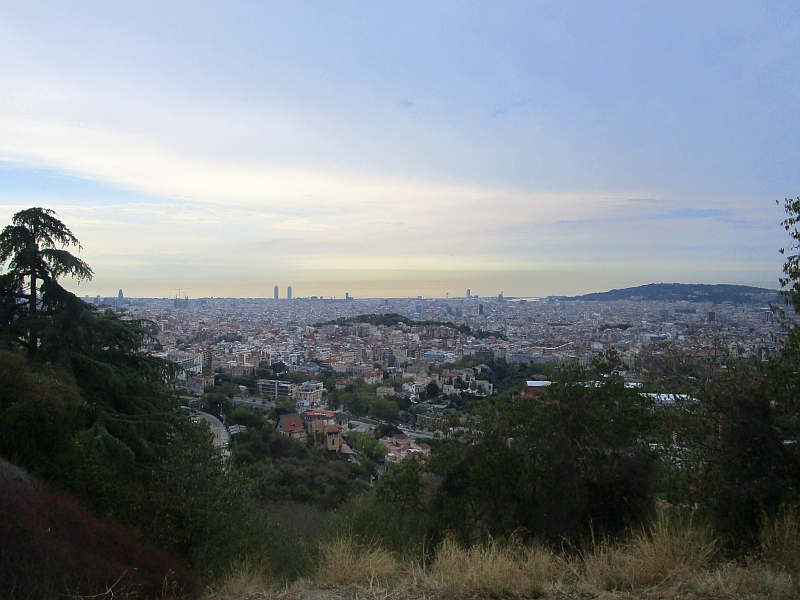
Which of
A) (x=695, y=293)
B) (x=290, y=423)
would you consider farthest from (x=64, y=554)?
(x=695, y=293)

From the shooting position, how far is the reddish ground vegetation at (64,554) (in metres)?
3.00

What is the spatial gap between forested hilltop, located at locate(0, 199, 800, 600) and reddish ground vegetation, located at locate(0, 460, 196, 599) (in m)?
0.02

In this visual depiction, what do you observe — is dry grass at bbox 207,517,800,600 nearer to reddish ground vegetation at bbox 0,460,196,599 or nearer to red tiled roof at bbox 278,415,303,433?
reddish ground vegetation at bbox 0,460,196,599

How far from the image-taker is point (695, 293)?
38438 mm

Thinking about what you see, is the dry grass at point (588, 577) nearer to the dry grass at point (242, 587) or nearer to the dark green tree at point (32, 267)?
the dry grass at point (242, 587)

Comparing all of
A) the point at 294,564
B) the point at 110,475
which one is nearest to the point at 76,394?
the point at 110,475

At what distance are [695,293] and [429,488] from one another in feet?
122

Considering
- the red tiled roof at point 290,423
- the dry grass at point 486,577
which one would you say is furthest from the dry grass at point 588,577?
the red tiled roof at point 290,423

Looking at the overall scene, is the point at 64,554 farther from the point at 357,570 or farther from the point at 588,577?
the point at 588,577

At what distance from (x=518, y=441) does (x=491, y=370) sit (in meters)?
28.2

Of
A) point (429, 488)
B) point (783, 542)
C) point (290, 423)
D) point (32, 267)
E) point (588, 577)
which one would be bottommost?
point (290, 423)

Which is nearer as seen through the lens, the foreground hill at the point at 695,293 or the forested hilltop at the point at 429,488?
the forested hilltop at the point at 429,488

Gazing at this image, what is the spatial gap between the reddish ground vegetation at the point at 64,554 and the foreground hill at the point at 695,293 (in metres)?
21.3

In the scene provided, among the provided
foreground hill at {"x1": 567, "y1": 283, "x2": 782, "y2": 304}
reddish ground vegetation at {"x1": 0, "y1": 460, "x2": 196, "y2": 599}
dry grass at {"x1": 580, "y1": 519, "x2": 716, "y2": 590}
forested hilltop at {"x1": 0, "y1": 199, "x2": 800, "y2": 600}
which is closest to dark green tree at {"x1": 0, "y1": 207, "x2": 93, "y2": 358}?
forested hilltop at {"x1": 0, "y1": 199, "x2": 800, "y2": 600}
